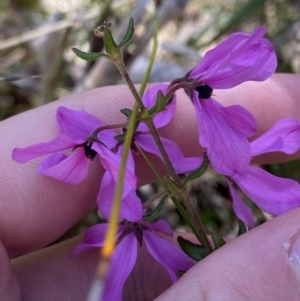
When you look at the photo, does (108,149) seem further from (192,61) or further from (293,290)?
(192,61)

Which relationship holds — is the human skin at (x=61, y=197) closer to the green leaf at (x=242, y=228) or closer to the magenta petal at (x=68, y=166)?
the magenta petal at (x=68, y=166)

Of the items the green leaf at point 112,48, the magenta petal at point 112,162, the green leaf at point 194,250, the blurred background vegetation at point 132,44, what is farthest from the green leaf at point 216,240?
the blurred background vegetation at point 132,44

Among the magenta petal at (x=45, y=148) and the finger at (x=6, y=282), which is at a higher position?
the magenta petal at (x=45, y=148)

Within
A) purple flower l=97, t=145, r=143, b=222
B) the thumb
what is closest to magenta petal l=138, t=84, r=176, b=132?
purple flower l=97, t=145, r=143, b=222

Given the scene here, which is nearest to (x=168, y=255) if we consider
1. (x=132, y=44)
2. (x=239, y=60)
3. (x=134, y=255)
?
(x=134, y=255)

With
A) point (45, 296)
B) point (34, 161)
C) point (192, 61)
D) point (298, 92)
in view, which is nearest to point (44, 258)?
point (45, 296)

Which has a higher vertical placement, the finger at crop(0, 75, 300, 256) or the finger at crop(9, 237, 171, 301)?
the finger at crop(0, 75, 300, 256)

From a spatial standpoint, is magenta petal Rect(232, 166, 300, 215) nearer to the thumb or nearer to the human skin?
the thumb
